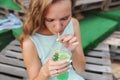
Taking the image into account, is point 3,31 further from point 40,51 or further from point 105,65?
point 40,51

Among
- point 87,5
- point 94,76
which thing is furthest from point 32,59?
point 87,5

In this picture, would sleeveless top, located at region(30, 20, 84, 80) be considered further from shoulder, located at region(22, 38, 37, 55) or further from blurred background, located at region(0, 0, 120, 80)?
blurred background, located at region(0, 0, 120, 80)

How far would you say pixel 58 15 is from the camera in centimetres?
167

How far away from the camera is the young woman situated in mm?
1663

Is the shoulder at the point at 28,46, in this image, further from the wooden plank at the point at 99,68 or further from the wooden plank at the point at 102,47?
the wooden plank at the point at 102,47

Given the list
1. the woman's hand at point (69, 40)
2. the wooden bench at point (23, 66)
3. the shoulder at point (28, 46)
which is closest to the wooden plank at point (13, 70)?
the wooden bench at point (23, 66)

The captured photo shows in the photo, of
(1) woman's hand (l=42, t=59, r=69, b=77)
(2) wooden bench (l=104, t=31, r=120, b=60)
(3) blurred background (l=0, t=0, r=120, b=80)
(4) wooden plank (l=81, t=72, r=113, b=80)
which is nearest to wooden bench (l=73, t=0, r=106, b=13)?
(3) blurred background (l=0, t=0, r=120, b=80)

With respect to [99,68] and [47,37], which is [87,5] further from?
[47,37]

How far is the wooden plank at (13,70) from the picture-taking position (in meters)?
3.03

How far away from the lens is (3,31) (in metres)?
3.51

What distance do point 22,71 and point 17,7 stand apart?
108 cm

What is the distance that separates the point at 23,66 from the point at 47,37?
1.32m

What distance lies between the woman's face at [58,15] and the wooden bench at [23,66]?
1335mm

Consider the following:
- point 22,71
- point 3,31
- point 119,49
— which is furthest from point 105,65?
point 3,31
